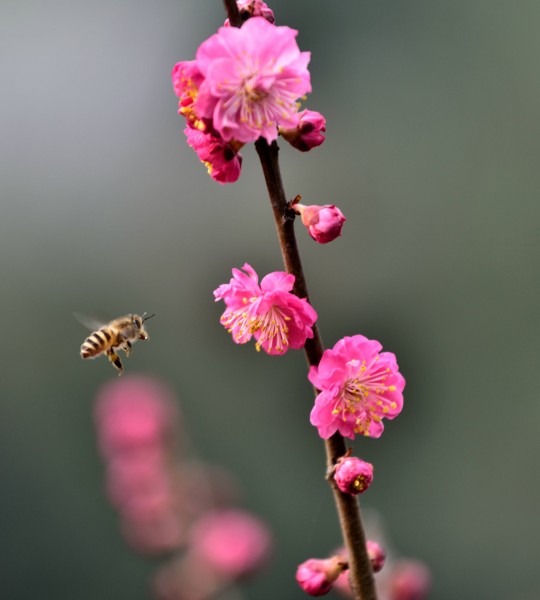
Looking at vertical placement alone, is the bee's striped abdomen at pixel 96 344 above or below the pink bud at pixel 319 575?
above

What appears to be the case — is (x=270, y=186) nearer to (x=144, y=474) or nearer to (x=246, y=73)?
(x=246, y=73)

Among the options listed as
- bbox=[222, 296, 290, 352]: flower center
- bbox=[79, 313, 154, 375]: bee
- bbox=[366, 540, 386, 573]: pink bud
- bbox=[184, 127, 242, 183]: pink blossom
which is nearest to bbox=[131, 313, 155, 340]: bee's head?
bbox=[79, 313, 154, 375]: bee

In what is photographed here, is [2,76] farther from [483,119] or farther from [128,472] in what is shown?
[128,472]

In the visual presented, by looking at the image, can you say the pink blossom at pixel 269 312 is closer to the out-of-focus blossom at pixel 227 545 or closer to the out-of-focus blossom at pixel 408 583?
the out-of-focus blossom at pixel 408 583

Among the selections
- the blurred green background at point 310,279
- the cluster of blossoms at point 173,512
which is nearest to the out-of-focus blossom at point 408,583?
the cluster of blossoms at point 173,512

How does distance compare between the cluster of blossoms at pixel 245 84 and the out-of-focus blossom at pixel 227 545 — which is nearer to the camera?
the cluster of blossoms at pixel 245 84
